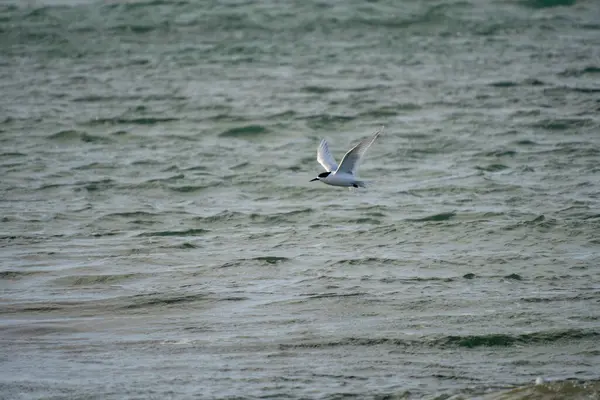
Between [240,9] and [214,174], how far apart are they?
12783mm

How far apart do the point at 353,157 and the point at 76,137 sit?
8.96 metres

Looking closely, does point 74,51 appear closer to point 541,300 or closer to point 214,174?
point 214,174

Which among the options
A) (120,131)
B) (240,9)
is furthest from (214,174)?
(240,9)

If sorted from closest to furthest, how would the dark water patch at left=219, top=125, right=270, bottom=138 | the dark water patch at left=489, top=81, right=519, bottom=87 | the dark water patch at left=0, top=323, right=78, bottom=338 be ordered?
1. the dark water patch at left=0, top=323, right=78, bottom=338
2. the dark water patch at left=219, top=125, right=270, bottom=138
3. the dark water patch at left=489, top=81, right=519, bottom=87

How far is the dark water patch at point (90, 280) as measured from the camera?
1195 cm

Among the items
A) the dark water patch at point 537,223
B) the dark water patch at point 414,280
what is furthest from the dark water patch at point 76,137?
the dark water patch at point 414,280

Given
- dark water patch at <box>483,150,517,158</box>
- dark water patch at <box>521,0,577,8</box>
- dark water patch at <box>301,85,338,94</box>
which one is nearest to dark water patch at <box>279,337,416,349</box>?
dark water patch at <box>483,150,517,158</box>

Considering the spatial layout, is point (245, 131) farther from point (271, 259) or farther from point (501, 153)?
point (271, 259)

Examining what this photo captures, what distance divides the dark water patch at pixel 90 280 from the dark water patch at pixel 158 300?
2.12 feet

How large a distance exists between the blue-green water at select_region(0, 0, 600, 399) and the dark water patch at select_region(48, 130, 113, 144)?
0.12 ft

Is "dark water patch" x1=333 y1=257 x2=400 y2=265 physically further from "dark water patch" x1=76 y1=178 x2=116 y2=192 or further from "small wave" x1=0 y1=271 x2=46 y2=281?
"dark water patch" x1=76 y1=178 x2=116 y2=192

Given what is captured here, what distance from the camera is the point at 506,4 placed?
29750mm


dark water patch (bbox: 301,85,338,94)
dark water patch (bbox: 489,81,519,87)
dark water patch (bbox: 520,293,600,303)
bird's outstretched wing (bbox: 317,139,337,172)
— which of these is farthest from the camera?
dark water patch (bbox: 301,85,338,94)

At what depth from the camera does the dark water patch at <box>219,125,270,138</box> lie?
20266mm
